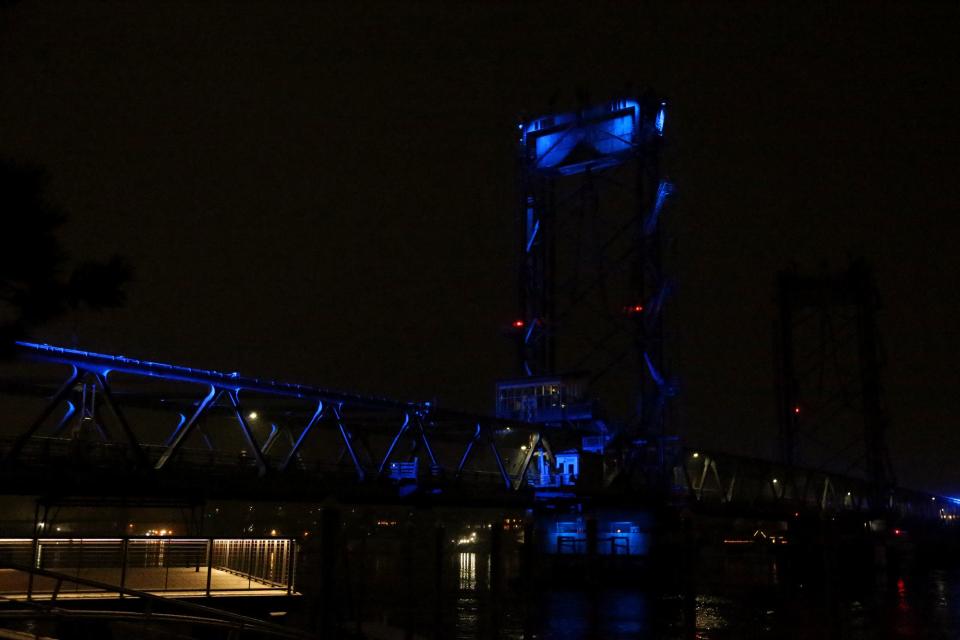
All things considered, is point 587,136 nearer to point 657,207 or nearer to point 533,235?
point 657,207

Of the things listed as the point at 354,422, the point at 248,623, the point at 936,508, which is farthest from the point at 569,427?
the point at 936,508

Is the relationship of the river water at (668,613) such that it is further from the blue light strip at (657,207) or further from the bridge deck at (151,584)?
the blue light strip at (657,207)

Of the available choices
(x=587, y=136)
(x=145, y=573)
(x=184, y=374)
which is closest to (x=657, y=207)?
(x=587, y=136)

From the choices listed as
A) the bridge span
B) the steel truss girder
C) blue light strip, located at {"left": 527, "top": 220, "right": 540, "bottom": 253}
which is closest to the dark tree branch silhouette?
the bridge span

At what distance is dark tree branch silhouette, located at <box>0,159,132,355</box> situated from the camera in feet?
27.2

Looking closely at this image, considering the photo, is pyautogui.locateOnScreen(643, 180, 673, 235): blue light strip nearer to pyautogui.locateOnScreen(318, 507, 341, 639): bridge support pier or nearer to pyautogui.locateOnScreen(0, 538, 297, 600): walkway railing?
pyautogui.locateOnScreen(318, 507, 341, 639): bridge support pier

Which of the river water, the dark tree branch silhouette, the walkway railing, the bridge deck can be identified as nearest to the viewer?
the dark tree branch silhouette

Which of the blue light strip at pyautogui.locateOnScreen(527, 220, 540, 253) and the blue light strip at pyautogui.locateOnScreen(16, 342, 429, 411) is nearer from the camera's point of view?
the blue light strip at pyautogui.locateOnScreen(16, 342, 429, 411)

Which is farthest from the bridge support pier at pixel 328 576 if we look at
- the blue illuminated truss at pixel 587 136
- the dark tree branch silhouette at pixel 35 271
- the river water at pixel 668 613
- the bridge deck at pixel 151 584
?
the blue illuminated truss at pixel 587 136

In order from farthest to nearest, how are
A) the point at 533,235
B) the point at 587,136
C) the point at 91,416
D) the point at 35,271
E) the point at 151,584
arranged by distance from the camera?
the point at 533,235 < the point at 587,136 < the point at 91,416 < the point at 151,584 < the point at 35,271

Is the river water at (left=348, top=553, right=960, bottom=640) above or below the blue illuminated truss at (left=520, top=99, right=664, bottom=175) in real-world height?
below

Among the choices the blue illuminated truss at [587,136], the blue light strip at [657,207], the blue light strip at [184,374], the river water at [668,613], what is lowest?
the river water at [668,613]

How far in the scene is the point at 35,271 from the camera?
28.8 feet

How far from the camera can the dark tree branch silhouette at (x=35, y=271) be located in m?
8.29
